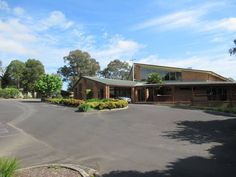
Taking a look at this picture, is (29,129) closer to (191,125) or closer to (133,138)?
(133,138)

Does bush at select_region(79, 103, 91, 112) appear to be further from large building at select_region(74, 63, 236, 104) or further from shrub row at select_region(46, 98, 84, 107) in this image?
large building at select_region(74, 63, 236, 104)

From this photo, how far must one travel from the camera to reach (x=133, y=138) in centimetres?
1583

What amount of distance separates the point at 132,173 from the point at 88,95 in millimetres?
39979

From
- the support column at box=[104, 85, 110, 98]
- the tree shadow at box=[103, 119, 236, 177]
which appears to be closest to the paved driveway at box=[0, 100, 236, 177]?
the tree shadow at box=[103, 119, 236, 177]

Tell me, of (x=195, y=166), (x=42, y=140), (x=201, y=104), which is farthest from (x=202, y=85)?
(x=195, y=166)

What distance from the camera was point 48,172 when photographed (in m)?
9.41

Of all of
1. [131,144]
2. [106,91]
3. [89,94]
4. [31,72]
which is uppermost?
[31,72]

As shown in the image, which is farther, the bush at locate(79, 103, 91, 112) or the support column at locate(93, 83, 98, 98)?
the support column at locate(93, 83, 98, 98)

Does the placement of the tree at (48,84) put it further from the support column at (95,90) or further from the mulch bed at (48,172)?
the mulch bed at (48,172)

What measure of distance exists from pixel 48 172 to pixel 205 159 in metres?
5.28

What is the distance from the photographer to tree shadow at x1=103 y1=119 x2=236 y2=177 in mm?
9508

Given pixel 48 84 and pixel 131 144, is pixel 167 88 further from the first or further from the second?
pixel 131 144

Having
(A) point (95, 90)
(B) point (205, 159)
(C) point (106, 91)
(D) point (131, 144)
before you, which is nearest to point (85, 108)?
(D) point (131, 144)

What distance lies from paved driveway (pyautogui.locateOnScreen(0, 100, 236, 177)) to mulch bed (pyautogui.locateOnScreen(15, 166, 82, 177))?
3.39 feet
